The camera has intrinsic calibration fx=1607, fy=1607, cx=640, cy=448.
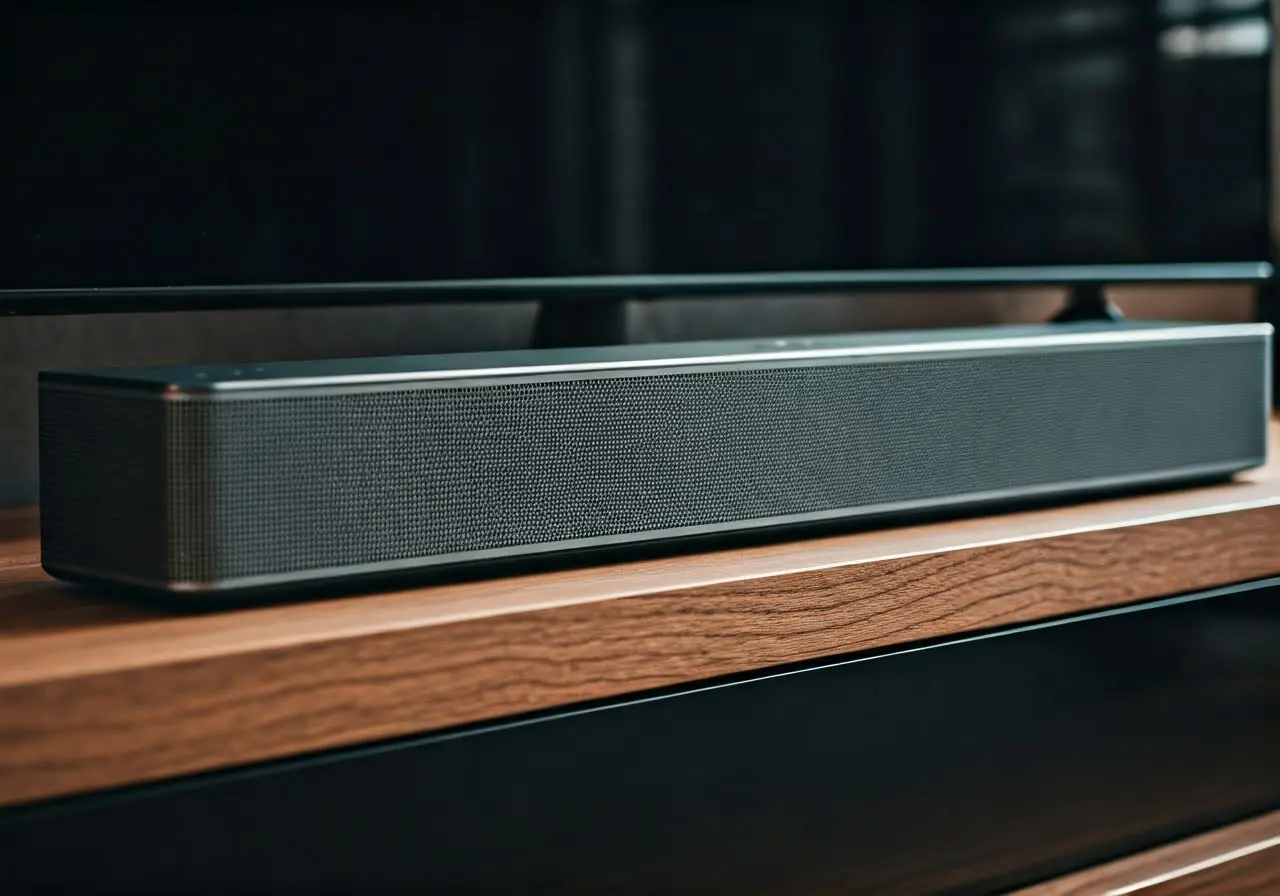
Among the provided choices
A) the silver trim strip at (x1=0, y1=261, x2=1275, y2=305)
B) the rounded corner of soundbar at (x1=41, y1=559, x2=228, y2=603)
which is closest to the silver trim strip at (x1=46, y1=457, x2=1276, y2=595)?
the rounded corner of soundbar at (x1=41, y1=559, x2=228, y2=603)

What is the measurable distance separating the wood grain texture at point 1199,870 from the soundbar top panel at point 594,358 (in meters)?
0.36

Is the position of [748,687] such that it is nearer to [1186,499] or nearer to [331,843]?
[331,843]

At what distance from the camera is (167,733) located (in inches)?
25.7

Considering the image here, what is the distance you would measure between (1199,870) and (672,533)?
1.62 ft

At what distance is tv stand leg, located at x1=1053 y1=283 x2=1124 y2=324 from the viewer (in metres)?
1.41

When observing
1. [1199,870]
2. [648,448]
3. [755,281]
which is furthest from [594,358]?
[1199,870]

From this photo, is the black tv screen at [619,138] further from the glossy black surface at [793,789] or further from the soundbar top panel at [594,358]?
the glossy black surface at [793,789]

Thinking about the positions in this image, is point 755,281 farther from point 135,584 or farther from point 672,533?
point 135,584

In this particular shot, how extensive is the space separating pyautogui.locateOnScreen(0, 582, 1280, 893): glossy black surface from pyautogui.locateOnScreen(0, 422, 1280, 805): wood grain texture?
0.07ft

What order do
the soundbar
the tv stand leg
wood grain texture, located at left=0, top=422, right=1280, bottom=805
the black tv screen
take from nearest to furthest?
wood grain texture, located at left=0, top=422, right=1280, bottom=805 → the soundbar → the black tv screen → the tv stand leg

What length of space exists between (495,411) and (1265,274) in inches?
38.2

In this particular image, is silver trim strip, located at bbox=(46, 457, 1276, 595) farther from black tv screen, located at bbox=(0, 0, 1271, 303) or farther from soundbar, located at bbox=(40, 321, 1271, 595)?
black tv screen, located at bbox=(0, 0, 1271, 303)

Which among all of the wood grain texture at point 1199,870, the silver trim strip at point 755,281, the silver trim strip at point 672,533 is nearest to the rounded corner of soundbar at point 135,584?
the silver trim strip at point 672,533

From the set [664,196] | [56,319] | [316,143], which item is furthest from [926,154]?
[56,319]
